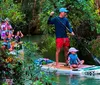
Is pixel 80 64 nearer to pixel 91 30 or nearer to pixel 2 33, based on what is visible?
pixel 91 30

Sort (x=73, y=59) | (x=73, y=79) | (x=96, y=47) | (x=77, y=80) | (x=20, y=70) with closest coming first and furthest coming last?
(x=20, y=70), (x=77, y=80), (x=73, y=79), (x=73, y=59), (x=96, y=47)

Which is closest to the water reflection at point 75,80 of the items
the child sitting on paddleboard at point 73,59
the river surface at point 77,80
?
the river surface at point 77,80

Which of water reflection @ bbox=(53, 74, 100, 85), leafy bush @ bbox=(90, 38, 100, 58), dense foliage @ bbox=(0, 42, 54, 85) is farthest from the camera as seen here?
leafy bush @ bbox=(90, 38, 100, 58)

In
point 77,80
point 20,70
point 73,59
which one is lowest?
point 77,80

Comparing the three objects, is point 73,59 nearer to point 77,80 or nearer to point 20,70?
point 77,80

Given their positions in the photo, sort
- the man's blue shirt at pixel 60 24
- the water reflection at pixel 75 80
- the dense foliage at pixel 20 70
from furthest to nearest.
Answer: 1. the man's blue shirt at pixel 60 24
2. the water reflection at pixel 75 80
3. the dense foliage at pixel 20 70

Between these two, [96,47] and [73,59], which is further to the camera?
[96,47]

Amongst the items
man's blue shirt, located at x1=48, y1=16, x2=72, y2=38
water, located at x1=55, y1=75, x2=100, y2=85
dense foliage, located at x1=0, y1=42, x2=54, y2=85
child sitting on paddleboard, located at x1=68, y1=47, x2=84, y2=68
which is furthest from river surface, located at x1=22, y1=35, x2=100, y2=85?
dense foliage, located at x1=0, y1=42, x2=54, y2=85

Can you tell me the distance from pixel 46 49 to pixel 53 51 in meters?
0.31

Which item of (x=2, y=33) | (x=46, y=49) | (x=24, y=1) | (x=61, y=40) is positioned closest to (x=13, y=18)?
(x=24, y=1)

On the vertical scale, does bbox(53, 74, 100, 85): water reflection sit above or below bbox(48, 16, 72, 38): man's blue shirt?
below

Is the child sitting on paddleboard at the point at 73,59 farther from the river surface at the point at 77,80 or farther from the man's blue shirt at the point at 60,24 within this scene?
the river surface at the point at 77,80

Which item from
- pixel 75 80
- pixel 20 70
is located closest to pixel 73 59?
pixel 75 80

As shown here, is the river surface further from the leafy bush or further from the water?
the leafy bush
